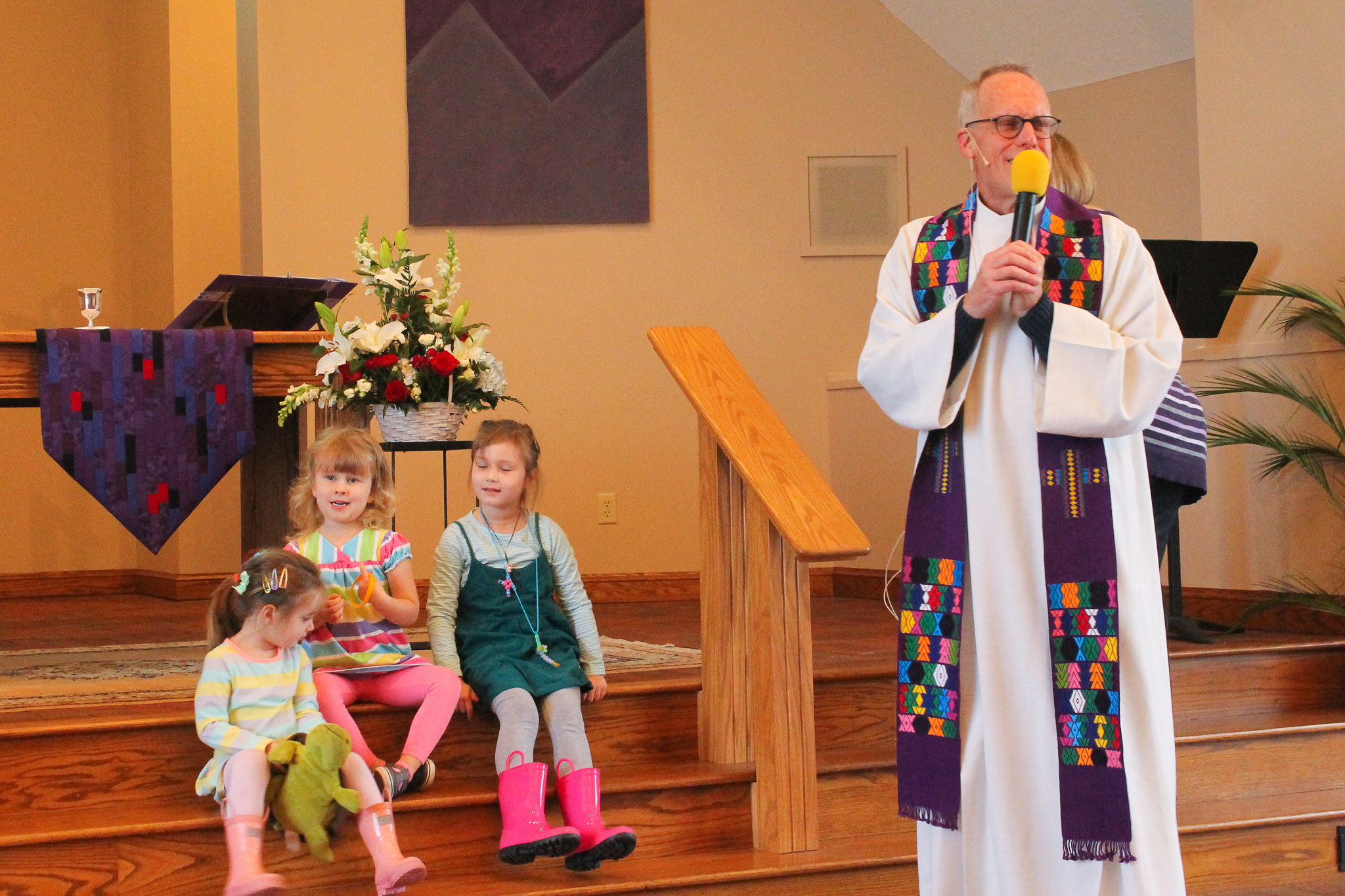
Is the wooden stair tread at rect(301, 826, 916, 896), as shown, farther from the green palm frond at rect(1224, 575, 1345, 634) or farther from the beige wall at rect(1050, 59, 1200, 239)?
the beige wall at rect(1050, 59, 1200, 239)

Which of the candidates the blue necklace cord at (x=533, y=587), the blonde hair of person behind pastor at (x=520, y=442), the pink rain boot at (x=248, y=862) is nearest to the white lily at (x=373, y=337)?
the blonde hair of person behind pastor at (x=520, y=442)

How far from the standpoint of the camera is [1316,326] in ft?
13.2

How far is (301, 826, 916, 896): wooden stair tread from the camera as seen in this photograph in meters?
2.64

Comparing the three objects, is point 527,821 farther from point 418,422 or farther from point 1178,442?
point 1178,442

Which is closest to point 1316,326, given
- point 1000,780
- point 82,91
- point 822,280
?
point 822,280

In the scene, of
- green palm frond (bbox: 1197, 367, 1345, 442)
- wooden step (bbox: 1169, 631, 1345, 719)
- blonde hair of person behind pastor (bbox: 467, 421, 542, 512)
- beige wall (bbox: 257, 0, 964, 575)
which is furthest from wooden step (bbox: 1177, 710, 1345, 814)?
beige wall (bbox: 257, 0, 964, 575)

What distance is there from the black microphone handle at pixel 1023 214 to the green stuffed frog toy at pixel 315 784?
1491 millimetres

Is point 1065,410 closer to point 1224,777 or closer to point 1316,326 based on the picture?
point 1224,777

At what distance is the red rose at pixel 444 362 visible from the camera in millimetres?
3490

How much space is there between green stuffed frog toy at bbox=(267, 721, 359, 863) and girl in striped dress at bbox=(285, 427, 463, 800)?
0.27 metres

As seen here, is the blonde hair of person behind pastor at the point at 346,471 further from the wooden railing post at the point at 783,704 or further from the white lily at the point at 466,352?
the wooden railing post at the point at 783,704

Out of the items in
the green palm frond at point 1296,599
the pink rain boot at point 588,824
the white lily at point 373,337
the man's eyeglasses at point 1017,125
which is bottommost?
the pink rain boot at point 588,824

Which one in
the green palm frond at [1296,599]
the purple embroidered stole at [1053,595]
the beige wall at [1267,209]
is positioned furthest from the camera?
the beige wall at [1267,209]

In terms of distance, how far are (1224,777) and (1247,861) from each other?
0.25 meters
